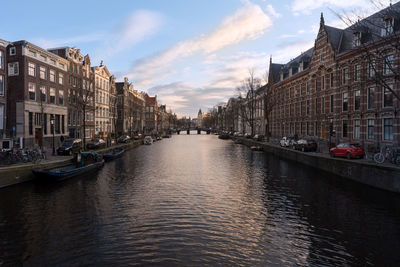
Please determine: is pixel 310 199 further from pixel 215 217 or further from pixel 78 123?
pixel 78 123

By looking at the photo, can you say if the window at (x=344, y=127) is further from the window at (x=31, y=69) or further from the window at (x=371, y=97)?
the window at (x=31, y=69)

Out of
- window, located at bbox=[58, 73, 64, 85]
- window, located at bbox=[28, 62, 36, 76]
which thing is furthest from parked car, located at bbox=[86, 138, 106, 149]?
window, located at bbox=[58, 73, 64, 85]

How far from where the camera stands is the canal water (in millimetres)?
8180

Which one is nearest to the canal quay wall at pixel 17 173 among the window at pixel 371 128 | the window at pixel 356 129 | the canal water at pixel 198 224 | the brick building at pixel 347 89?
the canal water at pixel 198 224

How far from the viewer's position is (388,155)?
1909cm

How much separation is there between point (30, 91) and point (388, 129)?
43.7m

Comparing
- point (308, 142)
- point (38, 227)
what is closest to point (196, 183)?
point (38, 227)

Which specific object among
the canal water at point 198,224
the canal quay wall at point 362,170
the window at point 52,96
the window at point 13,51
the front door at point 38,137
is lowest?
the canal water at point 198,224

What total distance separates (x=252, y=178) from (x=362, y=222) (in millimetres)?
9843

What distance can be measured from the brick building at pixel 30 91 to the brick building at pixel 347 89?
36.2 metres

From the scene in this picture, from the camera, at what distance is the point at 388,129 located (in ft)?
87.2

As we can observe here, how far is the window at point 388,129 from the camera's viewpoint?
86.0 feet

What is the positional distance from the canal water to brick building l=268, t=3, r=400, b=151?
10815 millimetres

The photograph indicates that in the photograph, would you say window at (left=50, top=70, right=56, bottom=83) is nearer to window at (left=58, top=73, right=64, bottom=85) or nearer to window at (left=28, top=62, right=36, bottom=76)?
window at (left=58, top=73, right=64, bottom=85)
